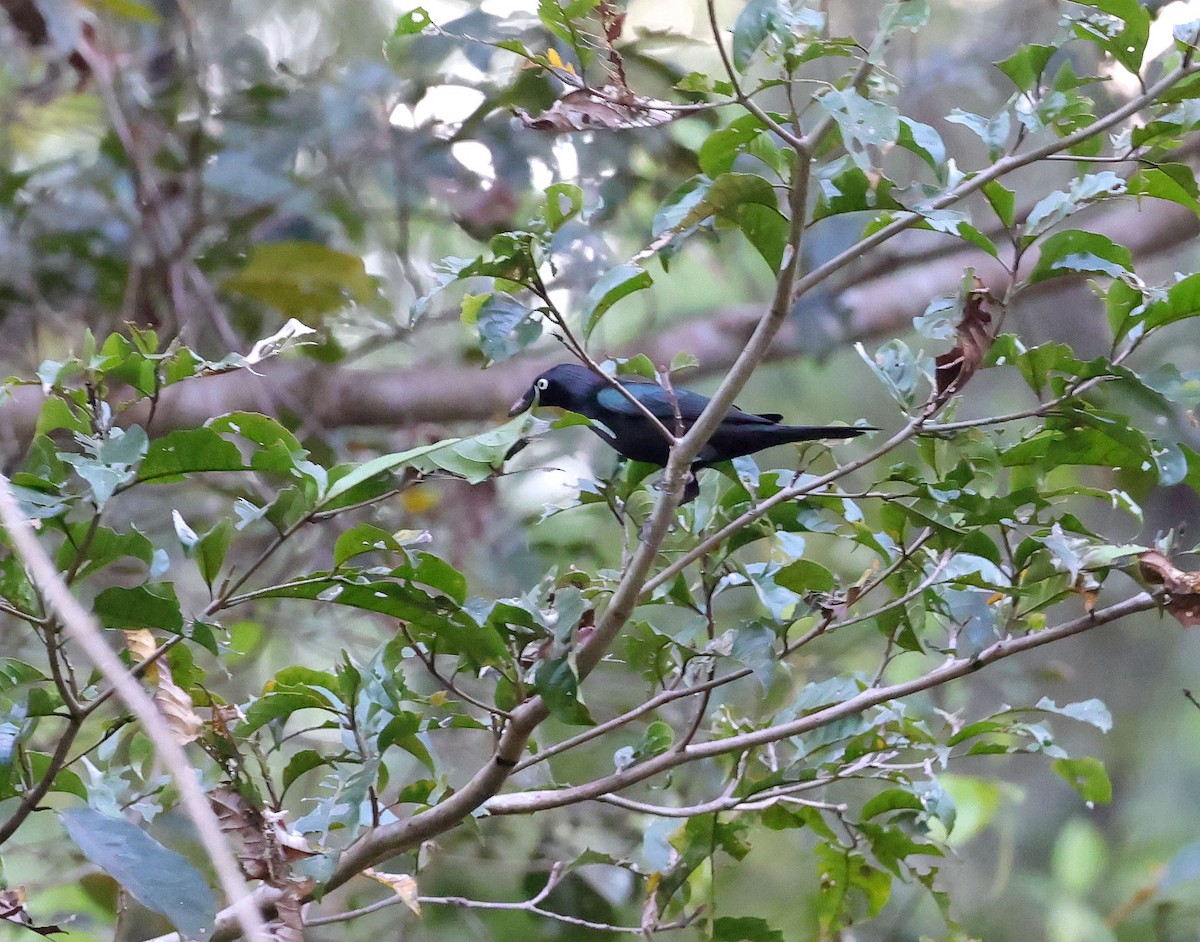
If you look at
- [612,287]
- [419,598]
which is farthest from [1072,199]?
[419,598]

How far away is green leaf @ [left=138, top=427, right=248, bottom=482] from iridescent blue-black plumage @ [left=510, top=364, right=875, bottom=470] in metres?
0.65

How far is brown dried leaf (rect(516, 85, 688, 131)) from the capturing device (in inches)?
56.6

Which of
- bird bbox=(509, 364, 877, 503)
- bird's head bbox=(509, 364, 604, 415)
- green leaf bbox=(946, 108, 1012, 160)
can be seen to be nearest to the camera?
green leaf bbox=(946, 108, 1012, 160)

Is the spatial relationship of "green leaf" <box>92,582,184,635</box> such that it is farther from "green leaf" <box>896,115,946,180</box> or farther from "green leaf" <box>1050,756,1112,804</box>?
"green leaf" <box>1050,756,1112,804</box>

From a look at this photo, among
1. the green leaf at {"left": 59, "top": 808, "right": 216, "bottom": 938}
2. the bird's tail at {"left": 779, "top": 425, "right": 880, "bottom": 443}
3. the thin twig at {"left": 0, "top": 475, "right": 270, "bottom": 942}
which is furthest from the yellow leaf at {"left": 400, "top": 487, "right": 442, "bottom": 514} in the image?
the thin twig at {"left": 0, "top": 475, "right": 270, "bottom": 942}

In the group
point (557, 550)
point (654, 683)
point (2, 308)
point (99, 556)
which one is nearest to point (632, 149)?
point (557, 550)

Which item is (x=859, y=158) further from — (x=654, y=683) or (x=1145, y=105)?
(x=654, y=683)

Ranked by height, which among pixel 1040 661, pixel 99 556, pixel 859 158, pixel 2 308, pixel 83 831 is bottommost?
pixel 1040 661

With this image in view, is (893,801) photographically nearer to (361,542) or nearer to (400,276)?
(361,542)

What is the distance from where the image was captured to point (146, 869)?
4.52 feet

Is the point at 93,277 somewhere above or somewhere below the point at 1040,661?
above

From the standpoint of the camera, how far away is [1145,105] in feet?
4.50

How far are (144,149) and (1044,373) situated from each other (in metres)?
3.11

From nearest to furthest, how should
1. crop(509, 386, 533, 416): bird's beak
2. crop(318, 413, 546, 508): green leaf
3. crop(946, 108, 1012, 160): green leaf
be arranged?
crop(318, 413, 546, 508): green leaf → crop(946, 108, 1012, 160): green leaf → crop(509, 386, 533, 416): bird's beak
